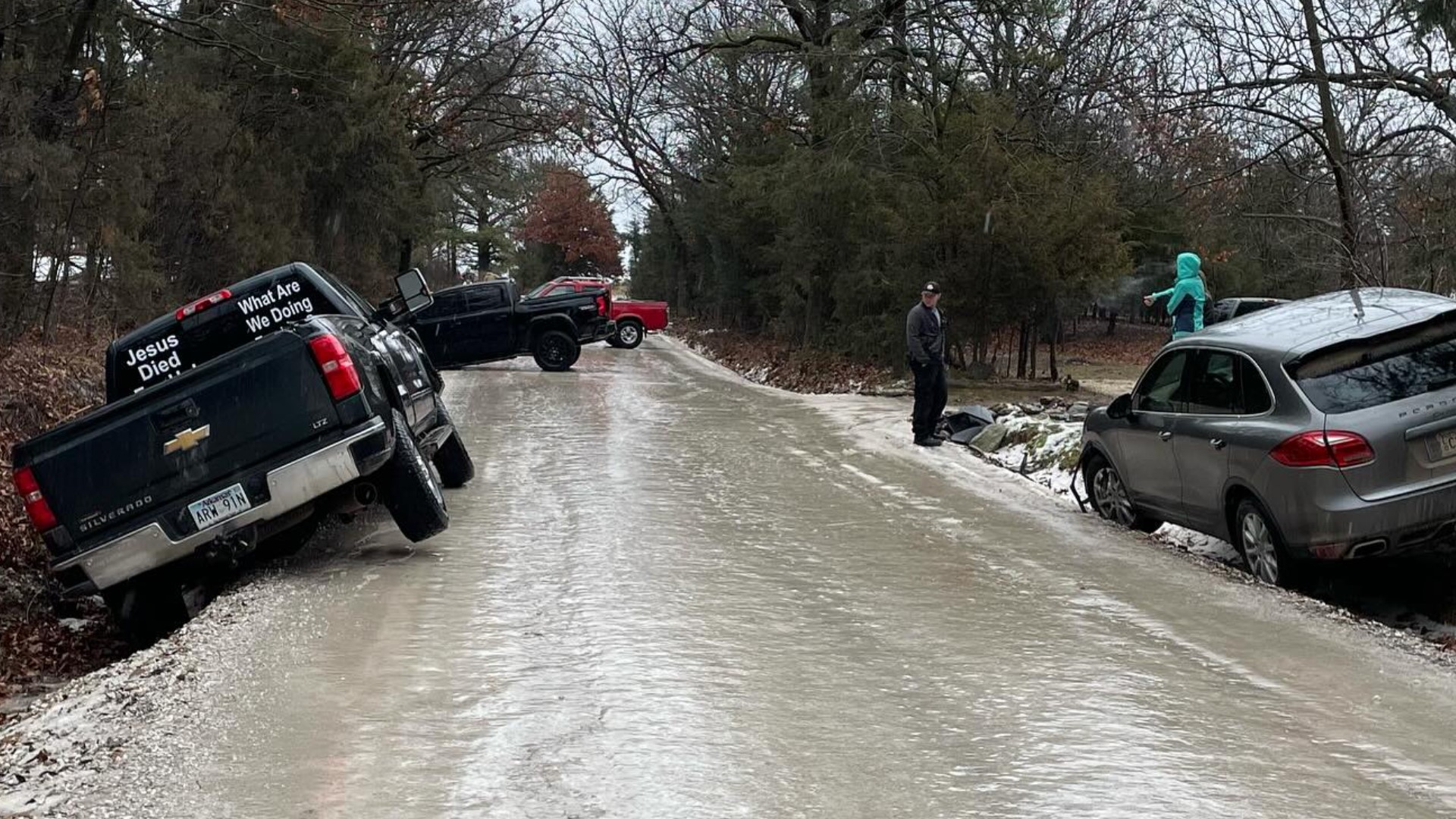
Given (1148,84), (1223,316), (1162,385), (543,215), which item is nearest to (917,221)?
(1148,84)

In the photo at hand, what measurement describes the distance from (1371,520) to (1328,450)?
446 millimetres

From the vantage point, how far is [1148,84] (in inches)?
827

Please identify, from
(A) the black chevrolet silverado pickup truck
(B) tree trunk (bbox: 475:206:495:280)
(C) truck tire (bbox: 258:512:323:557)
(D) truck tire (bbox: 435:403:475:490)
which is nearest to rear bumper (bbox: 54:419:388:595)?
(A) the black chevrolet silverado pickup truck

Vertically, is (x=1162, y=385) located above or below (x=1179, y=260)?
below

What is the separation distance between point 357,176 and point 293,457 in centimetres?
2470

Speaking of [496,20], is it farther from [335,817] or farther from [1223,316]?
[335,817]

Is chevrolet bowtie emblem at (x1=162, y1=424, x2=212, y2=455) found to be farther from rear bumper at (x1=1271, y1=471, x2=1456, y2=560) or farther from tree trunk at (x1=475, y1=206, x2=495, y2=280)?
tree trunk at (x1=475, y1=206, x2=495, y2=280)

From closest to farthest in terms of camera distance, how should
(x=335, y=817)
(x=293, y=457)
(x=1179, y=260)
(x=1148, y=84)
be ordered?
1. (x=335, y=817)
2. (x=293, y=457)
3. (x=1179, y=260)
4. (x=1148, y=84)

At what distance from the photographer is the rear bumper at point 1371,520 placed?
7.92m

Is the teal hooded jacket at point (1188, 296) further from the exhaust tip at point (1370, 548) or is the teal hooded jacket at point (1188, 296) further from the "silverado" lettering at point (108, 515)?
the "silverado" lettering at point (108, 515)

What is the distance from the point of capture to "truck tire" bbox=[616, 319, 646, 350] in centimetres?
3962

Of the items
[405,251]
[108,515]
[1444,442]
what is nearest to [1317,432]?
[1444,442]

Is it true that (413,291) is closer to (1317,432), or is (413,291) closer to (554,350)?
(1317,432)

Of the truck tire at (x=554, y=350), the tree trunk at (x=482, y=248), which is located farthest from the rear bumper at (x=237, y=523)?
the tree trunk at (x=482, y=248)
